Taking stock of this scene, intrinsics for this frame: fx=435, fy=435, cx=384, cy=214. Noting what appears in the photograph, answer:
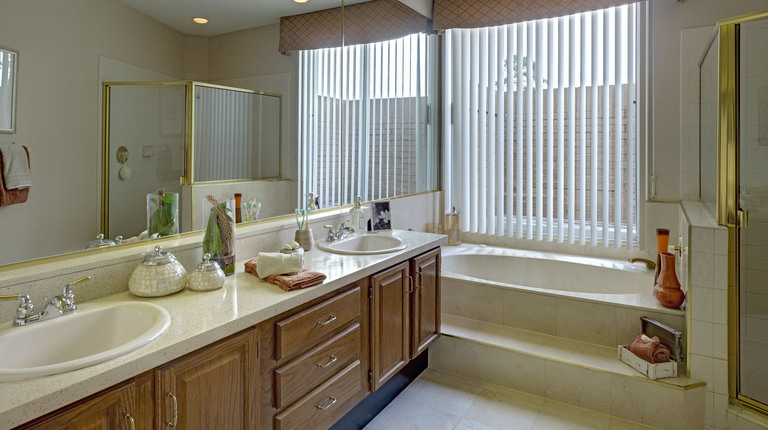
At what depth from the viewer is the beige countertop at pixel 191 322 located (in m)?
0.83

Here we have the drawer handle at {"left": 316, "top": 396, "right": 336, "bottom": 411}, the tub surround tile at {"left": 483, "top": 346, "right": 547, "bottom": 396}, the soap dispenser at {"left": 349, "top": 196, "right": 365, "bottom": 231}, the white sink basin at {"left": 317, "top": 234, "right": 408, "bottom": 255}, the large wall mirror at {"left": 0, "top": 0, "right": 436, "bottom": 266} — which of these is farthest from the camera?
the soap dispenser at {"left": 349, "top": 196, "right": 365, "bottom": 231}

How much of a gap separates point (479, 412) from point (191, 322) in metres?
1.63

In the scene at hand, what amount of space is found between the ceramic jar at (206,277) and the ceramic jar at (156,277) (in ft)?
0.13

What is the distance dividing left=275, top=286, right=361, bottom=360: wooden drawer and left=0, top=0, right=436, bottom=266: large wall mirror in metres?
0.64

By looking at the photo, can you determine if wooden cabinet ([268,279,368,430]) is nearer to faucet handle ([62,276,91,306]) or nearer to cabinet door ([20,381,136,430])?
cabinet door ([20,381,136,430])

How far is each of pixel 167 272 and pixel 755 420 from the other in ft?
8.02

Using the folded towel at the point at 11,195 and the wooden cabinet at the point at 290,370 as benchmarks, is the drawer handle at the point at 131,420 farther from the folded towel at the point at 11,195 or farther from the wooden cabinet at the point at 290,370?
the folded towel at the point at 11,195

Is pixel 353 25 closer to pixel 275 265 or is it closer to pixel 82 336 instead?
pixel 275 265

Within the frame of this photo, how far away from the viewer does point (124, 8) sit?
1.46 m

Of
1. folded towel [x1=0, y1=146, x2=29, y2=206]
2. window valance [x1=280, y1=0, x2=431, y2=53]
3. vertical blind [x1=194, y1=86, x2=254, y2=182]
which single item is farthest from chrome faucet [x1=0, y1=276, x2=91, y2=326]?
window valance [x1=280, y1=0, x2=431, y2=53]

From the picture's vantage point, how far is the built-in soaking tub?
2443 millimetres

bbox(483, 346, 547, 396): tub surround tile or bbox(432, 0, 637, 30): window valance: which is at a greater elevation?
bbox(432, 0, 637, 30): window valance

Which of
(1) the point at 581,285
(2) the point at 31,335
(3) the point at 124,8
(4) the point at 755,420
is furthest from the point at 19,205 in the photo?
(1) the point at 581,285

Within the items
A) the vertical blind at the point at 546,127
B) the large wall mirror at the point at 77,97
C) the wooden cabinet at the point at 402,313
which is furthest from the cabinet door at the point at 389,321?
the vertical blind at the point at 546,127
